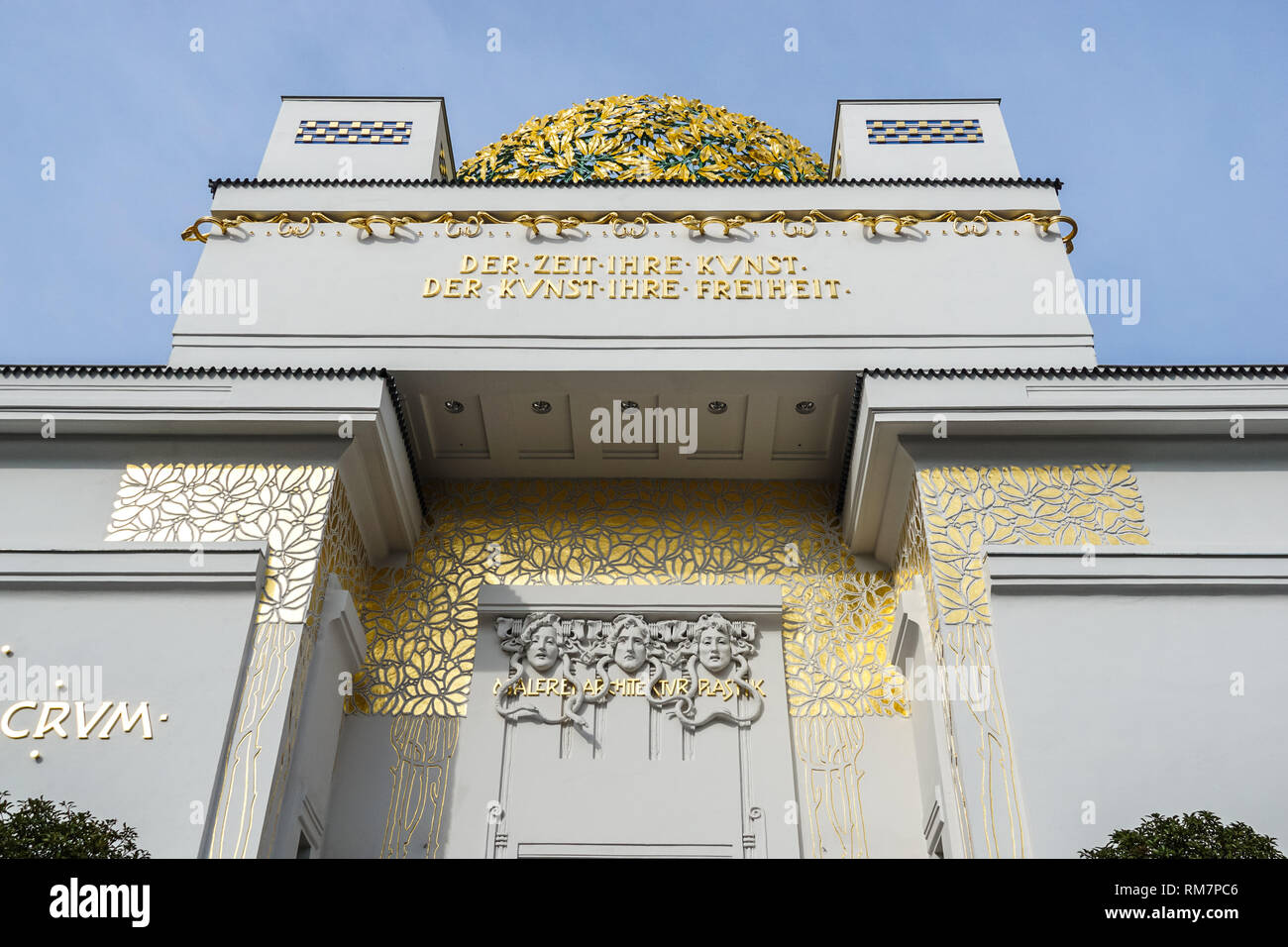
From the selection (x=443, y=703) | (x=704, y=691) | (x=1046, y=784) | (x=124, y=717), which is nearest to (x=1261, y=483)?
(x=1046, y=784)

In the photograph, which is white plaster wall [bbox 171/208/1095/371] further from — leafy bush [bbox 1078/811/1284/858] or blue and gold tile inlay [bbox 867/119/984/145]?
leafy bush [bbox 1078/811/1284/858]

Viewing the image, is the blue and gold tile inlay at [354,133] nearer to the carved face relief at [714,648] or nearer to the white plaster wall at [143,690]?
the white plaster wall at [143,690]

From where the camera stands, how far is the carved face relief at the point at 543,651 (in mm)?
6227

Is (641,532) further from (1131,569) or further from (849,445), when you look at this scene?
(1131,569)

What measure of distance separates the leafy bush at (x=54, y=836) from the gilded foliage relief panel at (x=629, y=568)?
6.34 feet

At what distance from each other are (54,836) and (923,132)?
648 centimetres

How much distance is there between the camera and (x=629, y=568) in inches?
261

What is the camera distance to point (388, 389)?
20.2 feet

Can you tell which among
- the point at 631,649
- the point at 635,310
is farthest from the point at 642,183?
the point at 631,649

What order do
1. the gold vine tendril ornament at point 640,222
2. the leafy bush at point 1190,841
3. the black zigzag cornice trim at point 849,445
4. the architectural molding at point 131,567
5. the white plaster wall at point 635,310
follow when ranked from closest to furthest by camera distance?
the leafy bush at point 1190,841, the architectural molding at point 131,567, the black zigzag cornice trim at point 849,445, the white plaster wall at point 635,310, the gold vine tendril ornament at point 640,222

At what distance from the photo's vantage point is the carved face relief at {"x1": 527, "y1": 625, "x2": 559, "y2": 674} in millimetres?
6227

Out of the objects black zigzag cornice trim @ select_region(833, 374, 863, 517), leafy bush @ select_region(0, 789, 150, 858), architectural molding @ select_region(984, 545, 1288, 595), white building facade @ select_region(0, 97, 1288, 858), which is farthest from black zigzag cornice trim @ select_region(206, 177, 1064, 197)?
leafy bush @ select_region(0, 789, 150, 858)

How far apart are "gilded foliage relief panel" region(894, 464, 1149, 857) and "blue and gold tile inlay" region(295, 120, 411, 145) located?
4.26 meters

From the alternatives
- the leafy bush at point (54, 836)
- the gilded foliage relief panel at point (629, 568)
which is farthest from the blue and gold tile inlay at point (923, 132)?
the leafy bush at point (54, 836)
